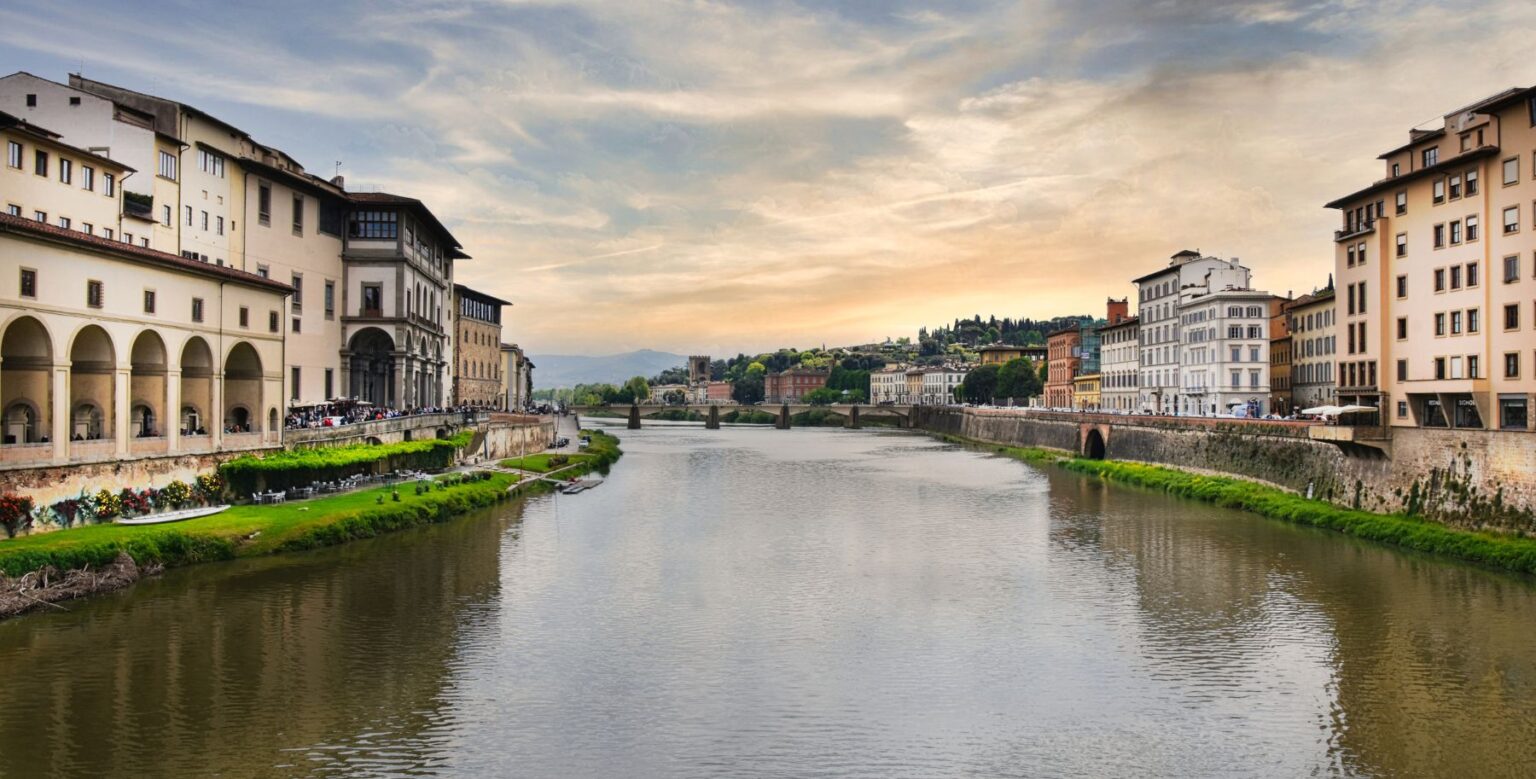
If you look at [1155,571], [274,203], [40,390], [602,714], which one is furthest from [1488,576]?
[274,203]

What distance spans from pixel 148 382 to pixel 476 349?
54756 millimetres

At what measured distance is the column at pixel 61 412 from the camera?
27.9 metres

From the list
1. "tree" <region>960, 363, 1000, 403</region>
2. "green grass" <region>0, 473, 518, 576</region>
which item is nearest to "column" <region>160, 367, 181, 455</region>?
"green grass" <region>0, 473, 518, 576</region>

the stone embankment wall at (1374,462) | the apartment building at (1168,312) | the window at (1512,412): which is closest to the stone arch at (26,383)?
the stone embankment wall at (1374,462)

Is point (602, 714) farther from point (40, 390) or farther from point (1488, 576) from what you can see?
point (1488, 576)

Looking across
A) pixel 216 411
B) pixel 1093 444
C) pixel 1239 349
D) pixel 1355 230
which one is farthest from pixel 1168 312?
pixel 216 411

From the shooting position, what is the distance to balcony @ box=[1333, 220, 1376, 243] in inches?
1601

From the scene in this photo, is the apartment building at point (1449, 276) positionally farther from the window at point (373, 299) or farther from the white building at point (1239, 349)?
the window at point (373, 299)

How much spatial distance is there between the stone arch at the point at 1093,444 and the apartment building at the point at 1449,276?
29.7 meters

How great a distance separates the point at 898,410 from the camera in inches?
5694

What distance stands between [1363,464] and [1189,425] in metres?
17.3

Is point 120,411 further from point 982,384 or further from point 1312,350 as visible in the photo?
point 982,384

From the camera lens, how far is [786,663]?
21453 millimetres

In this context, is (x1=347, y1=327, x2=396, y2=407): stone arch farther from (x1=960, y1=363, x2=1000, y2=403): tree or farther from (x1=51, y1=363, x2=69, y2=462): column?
(x1=960, y1=363, x2=1000, y2=403): tree
